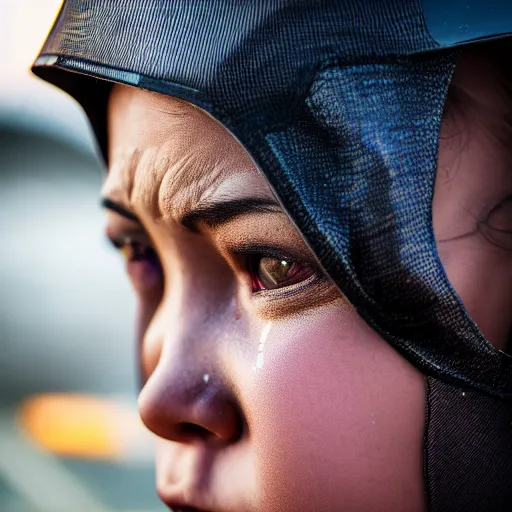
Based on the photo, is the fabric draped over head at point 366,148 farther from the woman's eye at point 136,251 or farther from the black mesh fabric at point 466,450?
the woman's eye at point 136,251

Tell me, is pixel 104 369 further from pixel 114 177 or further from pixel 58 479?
pixel 114 177

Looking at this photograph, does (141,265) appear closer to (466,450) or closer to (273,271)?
(273,271)

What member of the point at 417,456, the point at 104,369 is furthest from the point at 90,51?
the point at 104,369

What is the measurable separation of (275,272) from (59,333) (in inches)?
106

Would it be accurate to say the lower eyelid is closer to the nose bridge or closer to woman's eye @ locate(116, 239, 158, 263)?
the nose bridge

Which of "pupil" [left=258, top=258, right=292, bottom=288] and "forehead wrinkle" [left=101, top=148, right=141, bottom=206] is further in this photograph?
"forehead wrinkle" [left=101, top=148, right=141, bottom=206]

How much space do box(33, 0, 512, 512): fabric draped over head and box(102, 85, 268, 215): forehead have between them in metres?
0.07

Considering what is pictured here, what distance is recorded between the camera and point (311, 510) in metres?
0.94

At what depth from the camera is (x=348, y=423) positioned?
92cm

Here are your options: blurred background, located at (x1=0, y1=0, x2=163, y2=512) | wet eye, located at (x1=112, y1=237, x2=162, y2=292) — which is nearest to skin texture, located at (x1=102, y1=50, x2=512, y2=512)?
wet eye, located at (x1=112, y1=237, x2=162, y2=292)

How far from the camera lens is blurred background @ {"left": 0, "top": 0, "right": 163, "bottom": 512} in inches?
110

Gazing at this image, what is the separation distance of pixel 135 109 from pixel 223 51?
0.21 metres

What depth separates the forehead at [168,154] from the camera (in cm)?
96

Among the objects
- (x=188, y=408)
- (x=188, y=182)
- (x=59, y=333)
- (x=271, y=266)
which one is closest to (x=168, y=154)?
(x=188, y=182)
